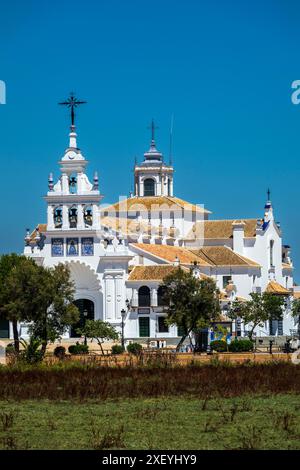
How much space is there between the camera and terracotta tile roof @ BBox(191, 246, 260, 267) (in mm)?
105975

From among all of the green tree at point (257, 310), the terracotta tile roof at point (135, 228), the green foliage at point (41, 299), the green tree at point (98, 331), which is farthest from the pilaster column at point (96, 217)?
the green foliage at point (41, 299)

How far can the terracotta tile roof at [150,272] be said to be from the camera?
93.3 m

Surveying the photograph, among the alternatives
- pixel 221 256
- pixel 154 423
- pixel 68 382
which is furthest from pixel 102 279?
pixel 154 423

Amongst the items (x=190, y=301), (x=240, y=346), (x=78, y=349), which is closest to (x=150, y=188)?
(x=190, y=301)

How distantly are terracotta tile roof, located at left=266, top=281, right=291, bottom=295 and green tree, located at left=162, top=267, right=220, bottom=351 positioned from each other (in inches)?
975

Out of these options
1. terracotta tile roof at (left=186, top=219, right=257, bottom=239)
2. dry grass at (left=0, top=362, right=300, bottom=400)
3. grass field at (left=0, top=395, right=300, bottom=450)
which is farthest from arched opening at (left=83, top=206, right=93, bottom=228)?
grass field at (left=0, top=395, right=300, bottom=450)

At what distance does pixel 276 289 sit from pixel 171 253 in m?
11.5

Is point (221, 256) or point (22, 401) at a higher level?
point (221, 256)

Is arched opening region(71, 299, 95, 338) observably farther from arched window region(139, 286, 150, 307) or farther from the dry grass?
the dry grass

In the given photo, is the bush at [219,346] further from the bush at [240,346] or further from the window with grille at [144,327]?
the window with grille at [144,327]

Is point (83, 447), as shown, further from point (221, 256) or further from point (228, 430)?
point (221, 256)

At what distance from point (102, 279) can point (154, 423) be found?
61150 millimetres

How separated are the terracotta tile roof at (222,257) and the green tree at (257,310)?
1081 centimetres

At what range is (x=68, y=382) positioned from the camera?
4275cm
